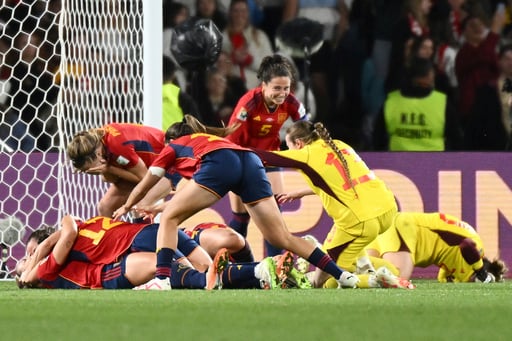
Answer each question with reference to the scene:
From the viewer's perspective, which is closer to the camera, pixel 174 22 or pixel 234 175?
pixel 234 175

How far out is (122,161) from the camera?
27.6 ft

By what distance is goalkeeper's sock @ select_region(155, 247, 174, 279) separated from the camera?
730 centimetres

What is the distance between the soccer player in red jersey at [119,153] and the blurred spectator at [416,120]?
243 cm

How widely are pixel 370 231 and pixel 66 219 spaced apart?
6.83ft

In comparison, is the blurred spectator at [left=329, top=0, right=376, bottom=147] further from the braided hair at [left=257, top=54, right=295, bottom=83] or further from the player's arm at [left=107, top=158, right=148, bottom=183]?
the player's arm at [left=107, top=158, right=148, bottom=183]

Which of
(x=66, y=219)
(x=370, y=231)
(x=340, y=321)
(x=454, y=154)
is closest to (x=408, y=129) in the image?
(x=454, y=154)

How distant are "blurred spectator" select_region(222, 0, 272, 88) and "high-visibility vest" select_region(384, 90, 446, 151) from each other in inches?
45.0

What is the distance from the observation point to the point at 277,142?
9523mm

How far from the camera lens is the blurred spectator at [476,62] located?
10523 mm

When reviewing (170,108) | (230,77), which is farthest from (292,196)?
(230,77)

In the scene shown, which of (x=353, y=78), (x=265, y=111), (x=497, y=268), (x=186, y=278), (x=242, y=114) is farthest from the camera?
(x=353, y=78)

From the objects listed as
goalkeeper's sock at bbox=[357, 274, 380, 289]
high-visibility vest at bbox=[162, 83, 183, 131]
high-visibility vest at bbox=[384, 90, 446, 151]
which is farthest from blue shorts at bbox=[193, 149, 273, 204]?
high-visibility vest at bbox=[384, 90, 446, 151]

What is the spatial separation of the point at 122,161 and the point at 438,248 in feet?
8.04

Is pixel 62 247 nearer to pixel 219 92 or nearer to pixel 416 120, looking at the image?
pixel 219 92
